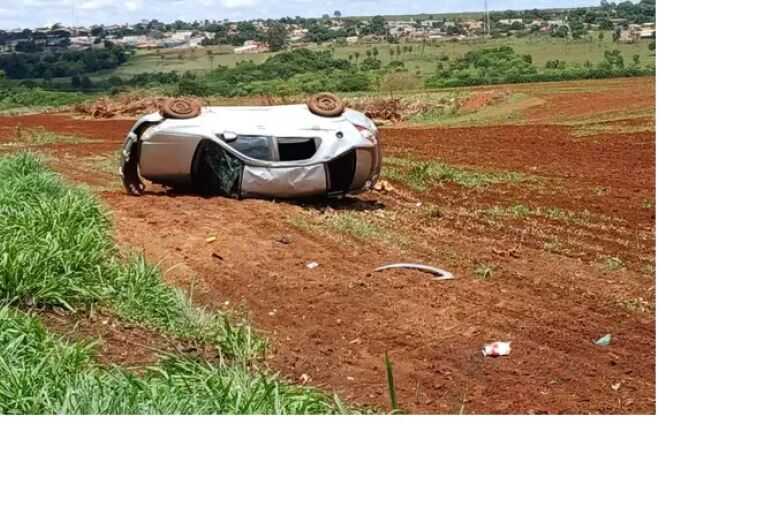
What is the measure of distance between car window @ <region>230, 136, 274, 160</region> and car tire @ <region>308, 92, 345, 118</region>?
0.29 meters

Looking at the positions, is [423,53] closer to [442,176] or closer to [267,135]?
[442,176]

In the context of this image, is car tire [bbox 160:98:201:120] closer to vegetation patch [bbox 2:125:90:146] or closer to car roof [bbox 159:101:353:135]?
car roof [bbox 159:101:353:135]

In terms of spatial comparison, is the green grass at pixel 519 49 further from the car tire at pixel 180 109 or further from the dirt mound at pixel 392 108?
the dirt mound at pixel 392 108

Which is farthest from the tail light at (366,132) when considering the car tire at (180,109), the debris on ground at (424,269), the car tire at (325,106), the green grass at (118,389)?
the green grass at (118,389)

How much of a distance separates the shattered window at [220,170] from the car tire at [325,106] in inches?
20.5

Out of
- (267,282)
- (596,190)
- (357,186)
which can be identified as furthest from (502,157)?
(267,282)

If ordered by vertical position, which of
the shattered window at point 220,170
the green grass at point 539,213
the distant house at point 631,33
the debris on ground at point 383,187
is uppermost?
the distant house at point 631,33

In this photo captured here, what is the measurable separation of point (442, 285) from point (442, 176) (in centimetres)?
402

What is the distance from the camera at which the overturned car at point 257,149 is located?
21.2 feet

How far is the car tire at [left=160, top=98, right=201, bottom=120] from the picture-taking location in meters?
6.41

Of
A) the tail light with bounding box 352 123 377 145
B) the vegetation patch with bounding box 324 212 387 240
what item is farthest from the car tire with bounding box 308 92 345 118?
the vegetation patch with bounding box 324 212 387 240

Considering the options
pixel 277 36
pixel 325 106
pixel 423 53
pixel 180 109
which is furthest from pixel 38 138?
pixel 277 36

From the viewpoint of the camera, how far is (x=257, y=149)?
6570 millimetres
